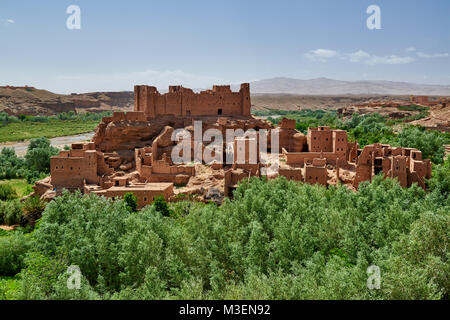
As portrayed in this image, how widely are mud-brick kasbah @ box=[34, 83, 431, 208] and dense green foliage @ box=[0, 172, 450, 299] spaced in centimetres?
398

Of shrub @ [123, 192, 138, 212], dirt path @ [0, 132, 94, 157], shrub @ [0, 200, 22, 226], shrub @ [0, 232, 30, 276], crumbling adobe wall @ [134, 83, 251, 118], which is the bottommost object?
shrub @ [0, 232, 30, 276]

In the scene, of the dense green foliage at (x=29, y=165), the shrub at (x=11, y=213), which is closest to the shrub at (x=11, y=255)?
the shrub at (x=11, y=213)

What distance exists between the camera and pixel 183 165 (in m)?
27.4

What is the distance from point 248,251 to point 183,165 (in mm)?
13620

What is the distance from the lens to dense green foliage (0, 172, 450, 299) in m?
11.0

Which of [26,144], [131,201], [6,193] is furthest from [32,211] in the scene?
[26,144]

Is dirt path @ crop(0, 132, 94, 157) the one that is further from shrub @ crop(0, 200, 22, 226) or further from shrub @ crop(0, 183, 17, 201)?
shrub @ crop(0, 200, 22, 226)

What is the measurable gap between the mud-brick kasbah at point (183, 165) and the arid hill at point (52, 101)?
89.3m

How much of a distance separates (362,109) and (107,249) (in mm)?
85341

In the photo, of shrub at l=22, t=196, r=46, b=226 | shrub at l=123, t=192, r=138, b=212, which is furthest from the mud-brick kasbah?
shrub at l=22, t=196, r=46, b=226
